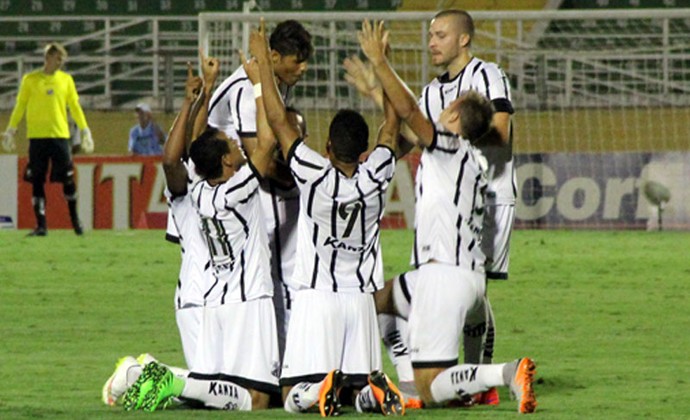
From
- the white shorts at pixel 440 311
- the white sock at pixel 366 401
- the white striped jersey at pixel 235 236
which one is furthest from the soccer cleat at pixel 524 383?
the white striped jersey at pixel 235 236

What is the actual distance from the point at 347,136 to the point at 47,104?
1173 cm

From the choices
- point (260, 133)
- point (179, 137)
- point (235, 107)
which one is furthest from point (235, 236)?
point (235, 107)

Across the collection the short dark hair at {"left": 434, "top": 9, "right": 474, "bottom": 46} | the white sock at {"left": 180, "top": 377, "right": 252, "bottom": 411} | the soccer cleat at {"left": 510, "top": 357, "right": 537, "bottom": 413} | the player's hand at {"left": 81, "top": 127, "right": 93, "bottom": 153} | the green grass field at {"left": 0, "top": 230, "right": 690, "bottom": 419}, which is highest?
the short dark hair at {"left": 434, "top": 9, "right": 474, "bottom": 46}

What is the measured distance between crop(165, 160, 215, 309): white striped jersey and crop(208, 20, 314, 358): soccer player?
13.4 inches

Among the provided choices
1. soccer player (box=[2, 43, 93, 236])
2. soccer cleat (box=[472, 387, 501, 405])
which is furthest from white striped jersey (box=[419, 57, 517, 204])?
Answer: soccer player (box=[2, 43, 93, 236])

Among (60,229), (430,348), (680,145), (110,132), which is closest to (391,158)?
(430,348)

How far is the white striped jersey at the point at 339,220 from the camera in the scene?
22.9ft

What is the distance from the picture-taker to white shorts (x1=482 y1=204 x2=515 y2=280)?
25.5 ft

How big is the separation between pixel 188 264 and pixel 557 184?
12202mm

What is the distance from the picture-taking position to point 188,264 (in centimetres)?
793

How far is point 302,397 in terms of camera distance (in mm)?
6887

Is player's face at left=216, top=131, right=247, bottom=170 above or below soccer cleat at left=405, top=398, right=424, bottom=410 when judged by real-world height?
above

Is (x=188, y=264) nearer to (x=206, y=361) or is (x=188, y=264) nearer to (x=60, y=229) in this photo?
(x=206, y=361)

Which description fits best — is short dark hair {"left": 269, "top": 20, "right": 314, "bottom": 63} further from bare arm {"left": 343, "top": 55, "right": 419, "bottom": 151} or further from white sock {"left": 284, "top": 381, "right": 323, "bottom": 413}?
white sock {"left": 284, "top": 381, "right": 323, "bottom": 413}
